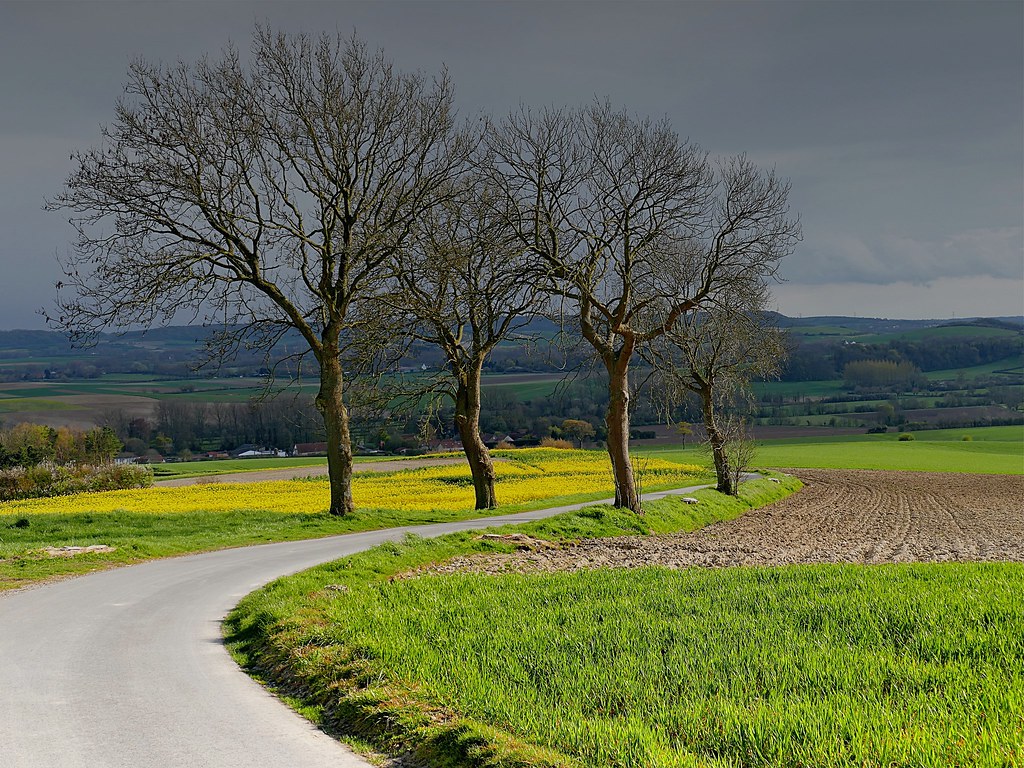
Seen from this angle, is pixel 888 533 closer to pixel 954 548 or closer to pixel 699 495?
pixel 954 548

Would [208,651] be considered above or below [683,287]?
below

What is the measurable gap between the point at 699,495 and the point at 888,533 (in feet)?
34.3

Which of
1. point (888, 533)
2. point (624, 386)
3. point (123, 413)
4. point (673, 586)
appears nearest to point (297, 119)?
Answer: point (624, 386)

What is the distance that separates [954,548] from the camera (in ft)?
83.4

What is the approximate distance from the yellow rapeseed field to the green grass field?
19.1 m

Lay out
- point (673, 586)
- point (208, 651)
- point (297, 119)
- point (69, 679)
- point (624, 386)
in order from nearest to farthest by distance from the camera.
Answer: point (69, 679) < point (208, 651) < point (673, 586) < point (297, 119) < point (624, 386)

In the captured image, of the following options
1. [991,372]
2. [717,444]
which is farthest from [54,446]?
[991,372]

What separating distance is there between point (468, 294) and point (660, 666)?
22753mm

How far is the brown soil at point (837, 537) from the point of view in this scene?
2036cm

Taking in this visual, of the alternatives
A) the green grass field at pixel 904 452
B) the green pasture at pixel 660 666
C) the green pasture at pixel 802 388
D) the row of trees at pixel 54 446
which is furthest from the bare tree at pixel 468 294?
the green pasture at pixel 802 388

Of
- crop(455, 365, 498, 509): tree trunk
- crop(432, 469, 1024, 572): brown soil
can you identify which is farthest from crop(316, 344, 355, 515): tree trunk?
crop(432, 469, 1024, 572): brown soil

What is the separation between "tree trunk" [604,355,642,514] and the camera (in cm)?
2853

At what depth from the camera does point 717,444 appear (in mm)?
43219

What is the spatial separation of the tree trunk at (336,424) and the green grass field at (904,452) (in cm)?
5443
